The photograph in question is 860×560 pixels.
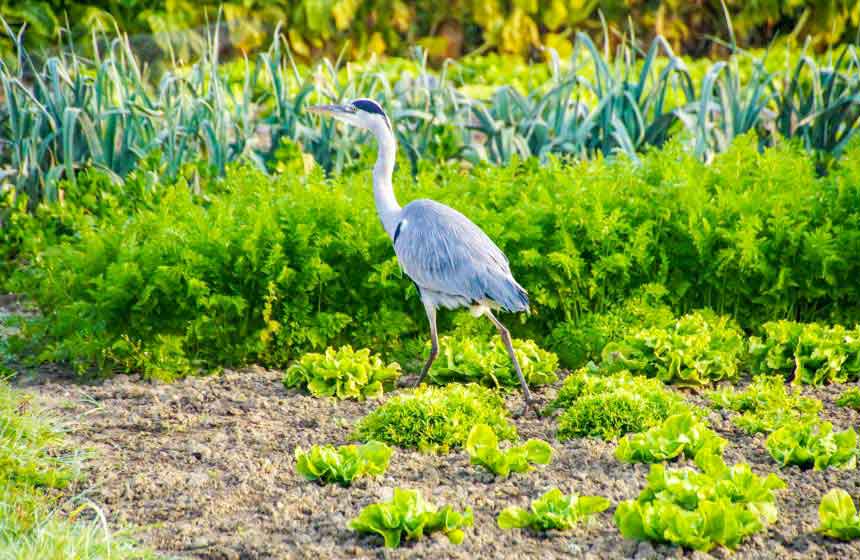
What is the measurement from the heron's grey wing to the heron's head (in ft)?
1.48

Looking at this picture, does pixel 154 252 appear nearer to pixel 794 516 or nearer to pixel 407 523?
pixel 407 523

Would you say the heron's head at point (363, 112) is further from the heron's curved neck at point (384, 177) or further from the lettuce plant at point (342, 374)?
the lettuce plant at point (342, 374)

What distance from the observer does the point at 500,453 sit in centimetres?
365

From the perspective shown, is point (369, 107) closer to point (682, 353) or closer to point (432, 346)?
point (432, 346)

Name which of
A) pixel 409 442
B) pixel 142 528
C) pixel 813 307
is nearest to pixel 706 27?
pixel 813 307

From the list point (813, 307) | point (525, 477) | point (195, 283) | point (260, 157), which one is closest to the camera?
point (525, 477)

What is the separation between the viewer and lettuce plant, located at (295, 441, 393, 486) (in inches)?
141

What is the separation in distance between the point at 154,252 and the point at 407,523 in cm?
206

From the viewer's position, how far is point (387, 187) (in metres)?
4.66

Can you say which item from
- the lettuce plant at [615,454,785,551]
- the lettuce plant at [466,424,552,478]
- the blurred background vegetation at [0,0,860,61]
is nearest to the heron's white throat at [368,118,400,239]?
the lettuce plant at [466,424,552,478]

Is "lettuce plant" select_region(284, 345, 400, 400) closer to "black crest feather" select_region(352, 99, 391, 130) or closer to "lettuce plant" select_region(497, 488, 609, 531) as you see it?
"black crest feather" select_region(352, 99, 391, 130)

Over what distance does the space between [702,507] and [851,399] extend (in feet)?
4.47

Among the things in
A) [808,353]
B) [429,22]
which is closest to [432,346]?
[808,353]

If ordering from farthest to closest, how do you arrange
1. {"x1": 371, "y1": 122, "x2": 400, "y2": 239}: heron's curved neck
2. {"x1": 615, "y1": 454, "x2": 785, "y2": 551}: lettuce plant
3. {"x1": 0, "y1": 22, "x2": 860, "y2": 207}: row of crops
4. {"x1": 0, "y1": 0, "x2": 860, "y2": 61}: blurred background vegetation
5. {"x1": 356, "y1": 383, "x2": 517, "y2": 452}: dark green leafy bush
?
{"x1": 0, "y1": 0, "x2": 860, "y2": 61}: blurred background vegetation, {"x1": 0, "y1": 22, "x2": 860, "y2": 207}: row of crops, {"x1": 371, "y1": 122, "x2": 400, "y2": 239}: heron's curved neck, {"x1": 356, "y1": 383, "x2": 517, "y2": 452}: dark green leafy bush, {"x1": 615, "y1": 454, "x2": 785, "y2": 551}: lettuce plant
